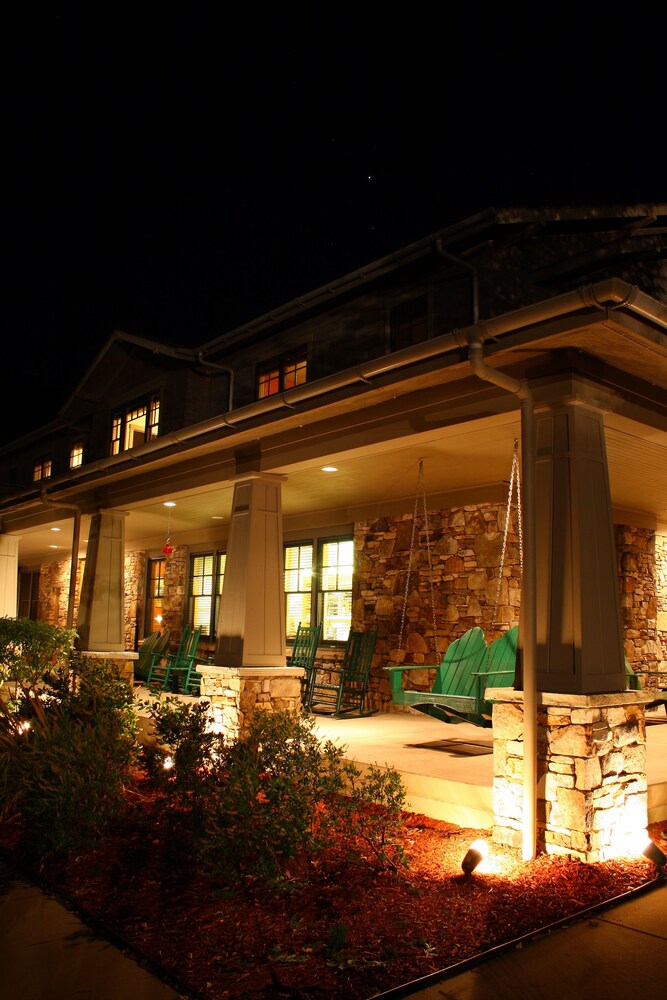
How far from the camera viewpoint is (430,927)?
3385 mm

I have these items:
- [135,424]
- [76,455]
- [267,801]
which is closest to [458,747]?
[267,801]

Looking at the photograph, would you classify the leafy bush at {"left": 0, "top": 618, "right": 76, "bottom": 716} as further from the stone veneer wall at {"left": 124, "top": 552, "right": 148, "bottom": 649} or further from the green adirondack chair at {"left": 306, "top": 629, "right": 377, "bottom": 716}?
the stone veneer wall at {"left": 124, "top": 552, "right": 148, "bottom": 649}

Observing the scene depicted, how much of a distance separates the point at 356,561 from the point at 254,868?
23.3ft

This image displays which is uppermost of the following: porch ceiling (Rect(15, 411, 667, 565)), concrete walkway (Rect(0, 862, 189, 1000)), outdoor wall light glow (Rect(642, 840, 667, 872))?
porch ceiling (Rect(15, 411, 667, 565))

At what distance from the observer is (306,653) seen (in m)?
10.2

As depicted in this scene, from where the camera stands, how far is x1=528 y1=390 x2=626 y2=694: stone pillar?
4543 mm

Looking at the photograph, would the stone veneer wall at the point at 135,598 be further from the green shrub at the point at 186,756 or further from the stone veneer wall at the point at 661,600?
the green shrub at the point at 186,756

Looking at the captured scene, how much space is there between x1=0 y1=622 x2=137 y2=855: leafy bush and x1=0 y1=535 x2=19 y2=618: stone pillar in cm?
755

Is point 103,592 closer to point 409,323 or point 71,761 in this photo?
point 409,323

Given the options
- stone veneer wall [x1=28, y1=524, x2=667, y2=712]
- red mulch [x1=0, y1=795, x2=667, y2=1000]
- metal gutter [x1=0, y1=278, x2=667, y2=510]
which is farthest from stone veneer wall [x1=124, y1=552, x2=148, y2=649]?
red mulch [x1=0, y1=795, x2=667, y2=1000]

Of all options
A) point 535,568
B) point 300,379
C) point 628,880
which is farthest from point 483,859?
point 300,379

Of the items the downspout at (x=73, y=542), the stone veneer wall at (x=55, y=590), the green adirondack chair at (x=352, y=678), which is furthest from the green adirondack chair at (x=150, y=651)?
the stone veneer wall at (x=55, y=590)

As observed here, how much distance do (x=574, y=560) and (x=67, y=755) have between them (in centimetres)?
341

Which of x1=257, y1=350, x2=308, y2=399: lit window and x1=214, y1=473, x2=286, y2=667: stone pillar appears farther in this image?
x1=257, y1=350, x2=308, y2=399: lit window
